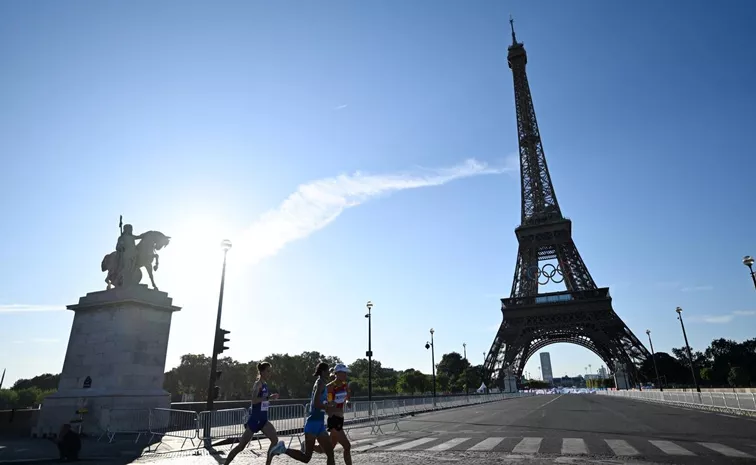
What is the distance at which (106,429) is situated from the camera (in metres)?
14.2

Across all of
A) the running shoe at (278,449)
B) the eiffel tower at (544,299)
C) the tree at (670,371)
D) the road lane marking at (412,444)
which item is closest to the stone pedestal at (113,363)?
the road lane marking at (412,444)

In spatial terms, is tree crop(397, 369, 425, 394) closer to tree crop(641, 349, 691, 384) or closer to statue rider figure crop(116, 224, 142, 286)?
tree crop(641, 349, 691, 384)

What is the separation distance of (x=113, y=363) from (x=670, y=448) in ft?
57.1

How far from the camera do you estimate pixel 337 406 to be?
22.1 ft

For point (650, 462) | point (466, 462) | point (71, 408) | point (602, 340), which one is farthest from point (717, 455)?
point (602, 340)

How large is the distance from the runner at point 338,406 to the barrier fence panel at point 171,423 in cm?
988

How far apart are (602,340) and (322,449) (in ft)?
222

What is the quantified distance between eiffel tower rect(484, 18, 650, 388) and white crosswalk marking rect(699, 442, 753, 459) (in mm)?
56224

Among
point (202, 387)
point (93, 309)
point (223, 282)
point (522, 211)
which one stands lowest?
point (202, 387)

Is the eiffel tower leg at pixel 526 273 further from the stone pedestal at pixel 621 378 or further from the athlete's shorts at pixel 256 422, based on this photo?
the athlete's shorts at pixel 256 422

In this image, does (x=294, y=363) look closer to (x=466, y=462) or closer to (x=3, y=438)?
(x=3, y=438)

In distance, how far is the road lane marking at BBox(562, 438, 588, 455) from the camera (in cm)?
923

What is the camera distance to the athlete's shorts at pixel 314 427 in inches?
262

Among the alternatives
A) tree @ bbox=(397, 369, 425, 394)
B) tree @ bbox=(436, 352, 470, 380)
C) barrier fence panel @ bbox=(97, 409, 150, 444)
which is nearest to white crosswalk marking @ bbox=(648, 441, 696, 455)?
barrier fence panel @ bbox=(97, 409, 150, 444)
